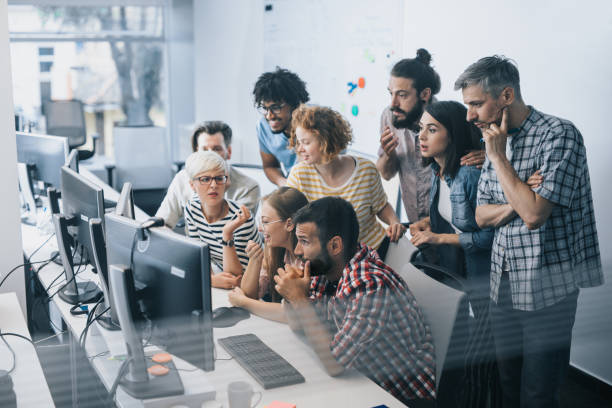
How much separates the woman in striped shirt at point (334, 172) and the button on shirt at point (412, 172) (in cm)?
16

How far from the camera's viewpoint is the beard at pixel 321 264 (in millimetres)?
1676

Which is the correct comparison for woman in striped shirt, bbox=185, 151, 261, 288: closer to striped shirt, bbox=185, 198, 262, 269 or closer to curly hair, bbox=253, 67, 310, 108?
striped shirt, bbox=185, 198, 262, 269

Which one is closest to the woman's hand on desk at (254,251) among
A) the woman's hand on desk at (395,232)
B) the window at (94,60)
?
the woman's hand on desk at (395,232)

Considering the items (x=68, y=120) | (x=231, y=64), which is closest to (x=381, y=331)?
(x=231, y=64)

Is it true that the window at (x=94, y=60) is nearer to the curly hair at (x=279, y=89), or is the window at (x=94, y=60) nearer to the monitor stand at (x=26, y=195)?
the monitor stand at (x=26, y=195)

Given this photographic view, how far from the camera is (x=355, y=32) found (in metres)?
3.65

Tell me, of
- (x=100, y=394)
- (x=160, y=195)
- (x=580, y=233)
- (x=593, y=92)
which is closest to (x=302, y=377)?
(x=100, y=394)

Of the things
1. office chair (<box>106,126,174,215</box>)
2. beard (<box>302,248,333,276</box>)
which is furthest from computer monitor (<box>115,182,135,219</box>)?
office chair (<box>106,126,174,215</box>)

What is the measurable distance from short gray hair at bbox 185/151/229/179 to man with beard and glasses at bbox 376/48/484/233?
657 millimetres

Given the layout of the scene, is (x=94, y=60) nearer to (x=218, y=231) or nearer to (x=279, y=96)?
(x=279, y=96)

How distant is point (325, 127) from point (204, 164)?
1.61ft

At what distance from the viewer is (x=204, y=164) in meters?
2.22

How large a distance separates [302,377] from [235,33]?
176 inches

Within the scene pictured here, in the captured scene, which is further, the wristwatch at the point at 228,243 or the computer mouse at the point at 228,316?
the wristwatch at the point at 228,243
